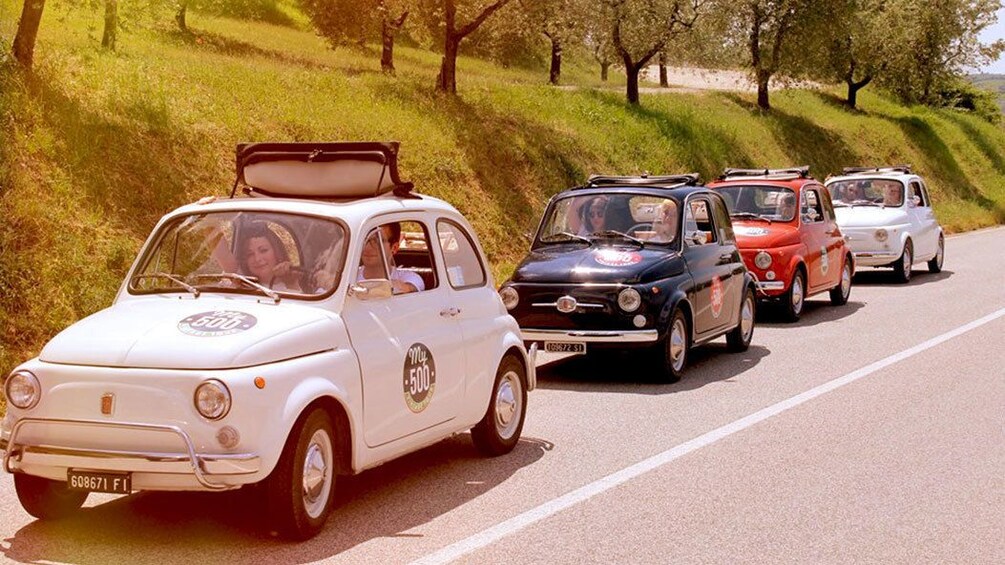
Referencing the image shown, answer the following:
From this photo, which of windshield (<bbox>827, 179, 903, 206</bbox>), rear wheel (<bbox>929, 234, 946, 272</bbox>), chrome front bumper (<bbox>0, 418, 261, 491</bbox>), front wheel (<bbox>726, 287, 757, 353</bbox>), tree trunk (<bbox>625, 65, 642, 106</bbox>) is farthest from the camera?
tree trunk (<bbox>625, 65, 642, 106</bbox>)

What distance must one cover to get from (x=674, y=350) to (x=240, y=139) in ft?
32.9

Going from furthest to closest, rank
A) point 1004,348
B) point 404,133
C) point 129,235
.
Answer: point 404,133, point 129,235, point 1004,348

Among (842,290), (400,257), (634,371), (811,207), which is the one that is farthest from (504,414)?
(842,290)

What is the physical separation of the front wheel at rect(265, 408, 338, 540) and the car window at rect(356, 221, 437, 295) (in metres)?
1.10

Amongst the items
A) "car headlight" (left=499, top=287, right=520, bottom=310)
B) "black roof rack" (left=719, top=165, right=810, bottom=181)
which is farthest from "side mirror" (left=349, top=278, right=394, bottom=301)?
"black roof rack" (left=719, top=165, right=810, bottom=181)

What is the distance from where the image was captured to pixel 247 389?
648 centimetres

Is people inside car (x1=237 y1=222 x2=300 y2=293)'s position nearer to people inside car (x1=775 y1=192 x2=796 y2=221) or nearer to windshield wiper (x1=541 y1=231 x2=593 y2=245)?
windshield wiper (x1=541 y1=231 x2=593 y2=245)

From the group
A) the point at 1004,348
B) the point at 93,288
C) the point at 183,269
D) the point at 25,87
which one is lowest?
the point at 1004,348

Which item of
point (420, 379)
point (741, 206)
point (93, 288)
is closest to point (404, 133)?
point (741, 206)

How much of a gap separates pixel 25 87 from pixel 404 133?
872 centimetres

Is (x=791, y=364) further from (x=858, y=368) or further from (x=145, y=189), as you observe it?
(x=145, y=189)

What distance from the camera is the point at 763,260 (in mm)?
17453

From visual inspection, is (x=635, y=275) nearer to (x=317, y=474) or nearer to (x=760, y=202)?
(x=317, y=474)

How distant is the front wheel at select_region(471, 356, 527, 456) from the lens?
9047 millimetres
